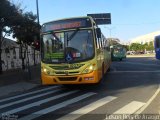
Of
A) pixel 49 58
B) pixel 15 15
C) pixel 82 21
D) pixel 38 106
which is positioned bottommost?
pixel 38 106

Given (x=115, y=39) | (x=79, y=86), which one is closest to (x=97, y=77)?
(x=79, y=86)

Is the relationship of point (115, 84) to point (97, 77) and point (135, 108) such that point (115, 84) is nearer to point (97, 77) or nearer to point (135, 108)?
point (97, 77)

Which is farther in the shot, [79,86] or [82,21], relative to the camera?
[79,86]

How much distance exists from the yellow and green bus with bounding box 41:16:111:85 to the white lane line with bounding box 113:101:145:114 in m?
3.98

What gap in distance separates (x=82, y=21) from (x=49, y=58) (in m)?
2.18

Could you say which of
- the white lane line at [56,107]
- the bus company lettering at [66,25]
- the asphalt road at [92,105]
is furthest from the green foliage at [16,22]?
the white lane line at [56,107]

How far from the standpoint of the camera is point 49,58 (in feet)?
55.6

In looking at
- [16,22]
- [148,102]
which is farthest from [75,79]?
[16,22]

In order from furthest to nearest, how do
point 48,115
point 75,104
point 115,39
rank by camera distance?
point 115,39
point 75,104
point 48,115

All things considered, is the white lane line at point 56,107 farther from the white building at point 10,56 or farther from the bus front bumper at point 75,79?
the white building at point 10,56

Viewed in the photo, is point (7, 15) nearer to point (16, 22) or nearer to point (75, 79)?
point (16, 22)

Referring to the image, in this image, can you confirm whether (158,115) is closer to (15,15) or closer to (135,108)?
(135,108)

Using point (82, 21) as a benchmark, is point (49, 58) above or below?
below

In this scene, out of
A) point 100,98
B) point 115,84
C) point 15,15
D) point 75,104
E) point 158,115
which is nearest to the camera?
point 158,115
